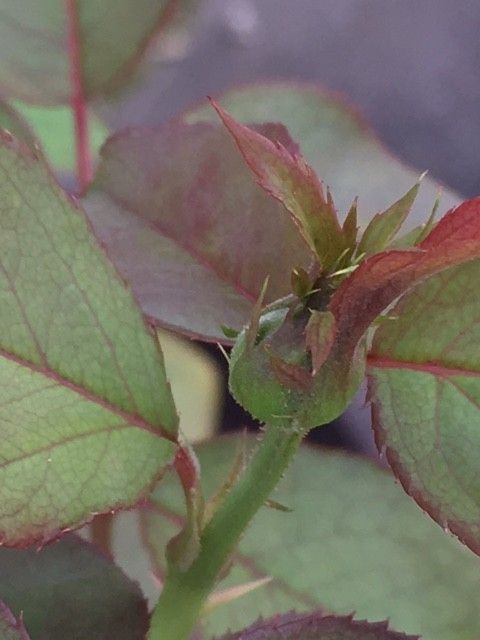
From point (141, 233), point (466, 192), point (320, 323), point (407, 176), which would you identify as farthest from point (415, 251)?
point (466, 192)

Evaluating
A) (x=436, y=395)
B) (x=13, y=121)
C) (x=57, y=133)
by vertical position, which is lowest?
(x=57, y=133)

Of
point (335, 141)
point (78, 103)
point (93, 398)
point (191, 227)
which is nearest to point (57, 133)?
point (78, 103)

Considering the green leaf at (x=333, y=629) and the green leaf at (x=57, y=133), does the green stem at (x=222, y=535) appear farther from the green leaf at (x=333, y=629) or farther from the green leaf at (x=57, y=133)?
the green leaf at (x=57, y=133)

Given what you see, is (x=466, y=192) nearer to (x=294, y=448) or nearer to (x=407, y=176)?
(x=407, y=176)

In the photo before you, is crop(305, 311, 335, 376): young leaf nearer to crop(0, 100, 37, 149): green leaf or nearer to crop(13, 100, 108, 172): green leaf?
crop(0, 100, 37, 149): green leaf

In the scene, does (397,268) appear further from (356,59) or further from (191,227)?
(356,59)
